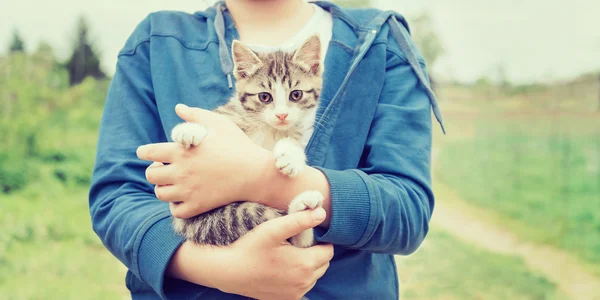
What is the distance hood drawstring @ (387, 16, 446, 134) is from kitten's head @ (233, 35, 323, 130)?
0.73ft

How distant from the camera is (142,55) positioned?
130cm

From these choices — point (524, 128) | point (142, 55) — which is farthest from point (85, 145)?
point (524, 128)

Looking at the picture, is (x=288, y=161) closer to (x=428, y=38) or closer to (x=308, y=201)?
(x=308, y=201)

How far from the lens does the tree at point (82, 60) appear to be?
264cm

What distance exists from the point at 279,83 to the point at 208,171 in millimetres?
441

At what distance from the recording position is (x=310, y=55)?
129 cm

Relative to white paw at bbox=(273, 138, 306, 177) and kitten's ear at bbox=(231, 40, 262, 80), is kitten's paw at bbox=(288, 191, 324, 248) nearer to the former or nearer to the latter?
white paw at bbox=(273, 138, 306, 177)

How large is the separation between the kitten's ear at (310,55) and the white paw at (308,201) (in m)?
0.45

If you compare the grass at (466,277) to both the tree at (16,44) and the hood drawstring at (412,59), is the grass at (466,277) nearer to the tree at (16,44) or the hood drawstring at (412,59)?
the hood drawstring at (412,59)

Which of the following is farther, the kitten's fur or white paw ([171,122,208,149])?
the kitten's fur

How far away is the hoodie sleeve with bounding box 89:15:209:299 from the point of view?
3.41 feet

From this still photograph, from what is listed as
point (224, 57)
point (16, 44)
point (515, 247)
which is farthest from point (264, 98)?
point (515, 247)

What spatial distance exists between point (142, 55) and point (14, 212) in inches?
63.7

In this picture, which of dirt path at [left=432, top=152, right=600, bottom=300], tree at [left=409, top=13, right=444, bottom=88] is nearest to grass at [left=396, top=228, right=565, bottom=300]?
dirt path at [left=432, top=152, right=600, bottom=300]
